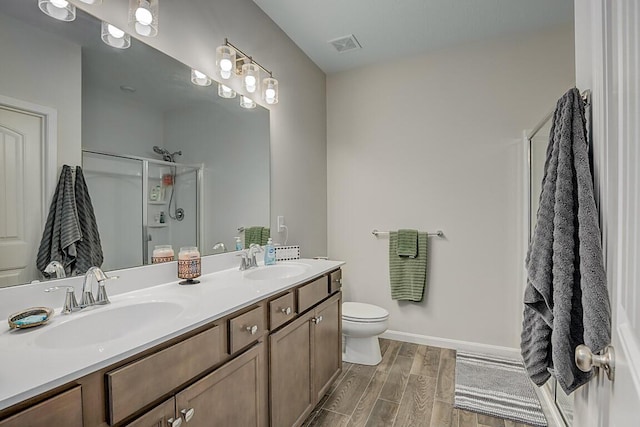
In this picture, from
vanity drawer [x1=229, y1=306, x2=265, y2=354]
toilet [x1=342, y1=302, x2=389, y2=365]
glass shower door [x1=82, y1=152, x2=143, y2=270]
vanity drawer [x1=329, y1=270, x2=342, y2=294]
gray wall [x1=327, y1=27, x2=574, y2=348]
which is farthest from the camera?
gray wall [x1=327, y1=27, x2=574, y2=348]

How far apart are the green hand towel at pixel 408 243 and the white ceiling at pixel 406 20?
1.59m

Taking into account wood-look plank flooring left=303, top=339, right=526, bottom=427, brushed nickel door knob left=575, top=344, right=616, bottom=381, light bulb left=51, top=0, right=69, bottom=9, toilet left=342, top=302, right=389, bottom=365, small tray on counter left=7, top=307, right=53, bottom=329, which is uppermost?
light bulb left=51, top=0, right=69, bottom=9

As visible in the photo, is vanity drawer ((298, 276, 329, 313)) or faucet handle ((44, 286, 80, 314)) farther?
vanity drawer ((298, 276, 329, 313))

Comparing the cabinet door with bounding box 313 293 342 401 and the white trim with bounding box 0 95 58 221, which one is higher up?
the white trim with bounding box 0 95 58 221

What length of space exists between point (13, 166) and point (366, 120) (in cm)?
255

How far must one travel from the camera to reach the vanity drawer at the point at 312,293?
1.63 m

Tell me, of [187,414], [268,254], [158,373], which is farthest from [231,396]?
[268,254]

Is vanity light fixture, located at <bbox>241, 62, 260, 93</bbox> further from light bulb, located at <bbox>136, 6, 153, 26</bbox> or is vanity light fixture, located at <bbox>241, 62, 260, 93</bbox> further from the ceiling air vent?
the ceiling air vent

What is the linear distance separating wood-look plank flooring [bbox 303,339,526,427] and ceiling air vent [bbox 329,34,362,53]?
2.59m

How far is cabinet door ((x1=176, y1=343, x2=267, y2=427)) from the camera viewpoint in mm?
964

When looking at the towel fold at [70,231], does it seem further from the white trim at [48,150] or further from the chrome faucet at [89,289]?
the chrome faucet at [89,289]

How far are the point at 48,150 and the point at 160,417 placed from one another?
98 cm

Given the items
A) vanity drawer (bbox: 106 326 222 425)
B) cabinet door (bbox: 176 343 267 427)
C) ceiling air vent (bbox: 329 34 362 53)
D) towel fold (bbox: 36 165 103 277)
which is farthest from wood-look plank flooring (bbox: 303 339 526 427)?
ceiling air vent (bbox: 329 34 362 53)

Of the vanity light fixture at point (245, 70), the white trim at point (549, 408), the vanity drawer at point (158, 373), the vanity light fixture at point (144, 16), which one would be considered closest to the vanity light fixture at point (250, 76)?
Result: the vanity light fixture at point (245, 70)
